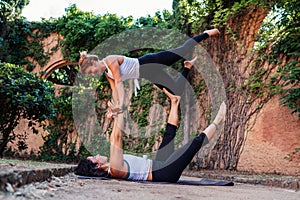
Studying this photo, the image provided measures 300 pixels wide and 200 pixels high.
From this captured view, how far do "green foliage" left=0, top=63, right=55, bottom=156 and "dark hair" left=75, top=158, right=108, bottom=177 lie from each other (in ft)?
7.22

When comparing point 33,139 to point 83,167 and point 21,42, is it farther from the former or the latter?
point 83,167

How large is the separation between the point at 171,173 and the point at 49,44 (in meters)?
5.89

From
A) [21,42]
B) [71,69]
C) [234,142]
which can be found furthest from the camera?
[71,69]

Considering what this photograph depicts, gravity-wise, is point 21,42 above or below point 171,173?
above

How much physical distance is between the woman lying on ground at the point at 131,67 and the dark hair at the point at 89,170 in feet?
1.82

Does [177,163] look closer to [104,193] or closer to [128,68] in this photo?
[128,68]

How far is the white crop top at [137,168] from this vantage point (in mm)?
2701

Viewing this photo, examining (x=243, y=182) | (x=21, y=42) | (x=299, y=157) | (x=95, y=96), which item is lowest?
(x=243, y=182)

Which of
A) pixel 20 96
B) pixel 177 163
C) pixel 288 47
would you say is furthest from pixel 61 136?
pixel 288 47

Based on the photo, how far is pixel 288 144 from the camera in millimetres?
4504

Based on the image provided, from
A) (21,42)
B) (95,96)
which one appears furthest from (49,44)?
(95,96)

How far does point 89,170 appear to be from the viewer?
2.75 metres

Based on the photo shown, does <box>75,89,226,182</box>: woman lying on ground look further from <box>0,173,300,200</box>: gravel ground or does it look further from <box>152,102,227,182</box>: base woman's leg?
<box>0,173,300,200</box>: gravel ground

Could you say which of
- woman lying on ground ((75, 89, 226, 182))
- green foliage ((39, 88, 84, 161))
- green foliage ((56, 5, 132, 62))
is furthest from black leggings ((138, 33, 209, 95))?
green foliage ((56, 5, 132, 62))
